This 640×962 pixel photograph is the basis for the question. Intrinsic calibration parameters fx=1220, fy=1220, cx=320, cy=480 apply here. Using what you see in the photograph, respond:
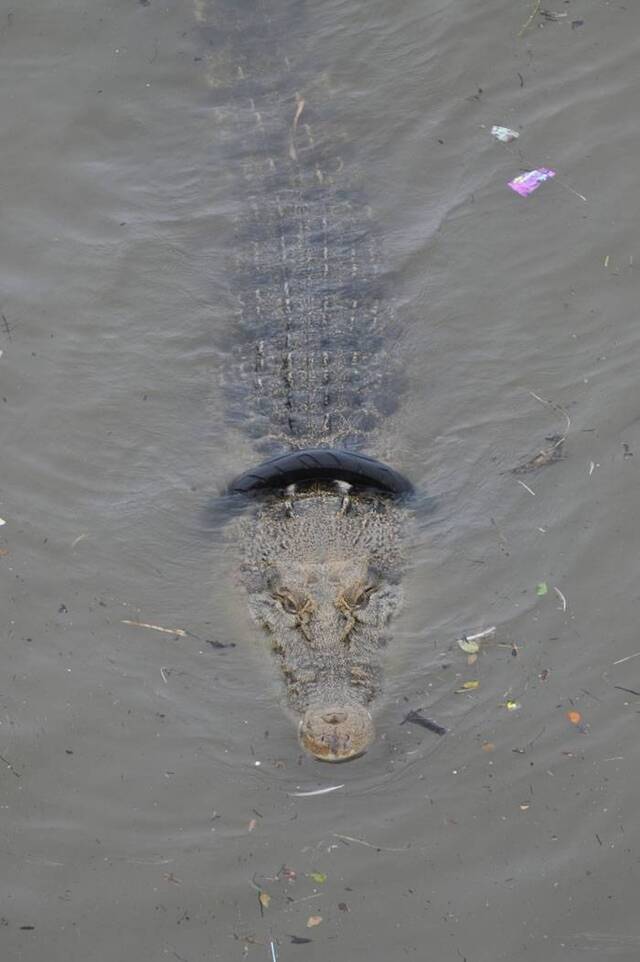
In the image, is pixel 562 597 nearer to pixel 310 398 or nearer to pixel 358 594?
pixel 358 594

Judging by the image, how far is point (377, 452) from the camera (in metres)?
6.66

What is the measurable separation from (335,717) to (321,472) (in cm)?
171

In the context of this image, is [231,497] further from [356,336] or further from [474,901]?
[474,901]

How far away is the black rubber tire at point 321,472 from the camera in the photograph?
21.3 ft

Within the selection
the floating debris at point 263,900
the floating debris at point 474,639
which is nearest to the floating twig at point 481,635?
the floating debris at point 474,639

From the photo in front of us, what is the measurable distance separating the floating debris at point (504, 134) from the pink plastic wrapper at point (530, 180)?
0.33 metres

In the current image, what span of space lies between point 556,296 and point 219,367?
6.57ft

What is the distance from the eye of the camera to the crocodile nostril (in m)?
5.20

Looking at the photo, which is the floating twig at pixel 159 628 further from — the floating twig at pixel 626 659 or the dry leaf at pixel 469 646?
the floating twig at pixel 626 659

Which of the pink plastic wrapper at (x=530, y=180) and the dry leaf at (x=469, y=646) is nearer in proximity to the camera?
the dry leaf at (x=469, y=646)

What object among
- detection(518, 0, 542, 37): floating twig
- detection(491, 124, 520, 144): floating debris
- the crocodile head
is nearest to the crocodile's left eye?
the crocodile head

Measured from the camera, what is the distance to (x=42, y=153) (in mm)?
8055

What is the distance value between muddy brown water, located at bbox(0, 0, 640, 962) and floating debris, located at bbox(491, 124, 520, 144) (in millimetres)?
81

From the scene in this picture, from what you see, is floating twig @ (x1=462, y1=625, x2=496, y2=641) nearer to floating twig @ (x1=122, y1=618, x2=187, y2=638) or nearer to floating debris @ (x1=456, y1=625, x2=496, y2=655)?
floating debris @ (x1=456, y1=625, x2=496, y2=655)
